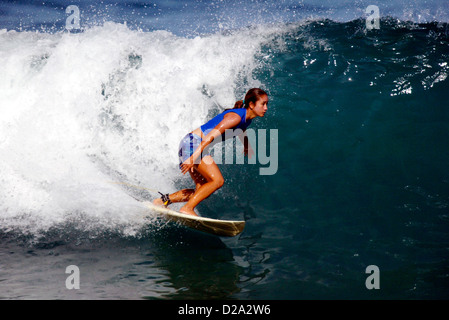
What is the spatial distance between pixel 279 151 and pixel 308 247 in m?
2.65

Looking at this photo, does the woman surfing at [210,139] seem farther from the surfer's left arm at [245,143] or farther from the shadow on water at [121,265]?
the shadow on water at [121,265]

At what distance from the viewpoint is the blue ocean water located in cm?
346

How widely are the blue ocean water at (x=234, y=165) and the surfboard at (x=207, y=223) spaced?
173 mm

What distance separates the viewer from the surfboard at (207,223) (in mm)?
3977

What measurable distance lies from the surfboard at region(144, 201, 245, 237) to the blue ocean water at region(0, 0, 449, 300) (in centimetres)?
17

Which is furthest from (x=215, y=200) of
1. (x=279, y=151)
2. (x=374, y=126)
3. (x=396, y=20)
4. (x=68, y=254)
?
(x=396, y=20)

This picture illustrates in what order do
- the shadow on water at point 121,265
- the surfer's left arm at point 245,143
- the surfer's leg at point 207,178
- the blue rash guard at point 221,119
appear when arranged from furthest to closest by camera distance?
the surfer's left arm at point 245,143, the surfer's leg at point 207,178, the blue rash guard at point 221,119, the shadow on water at point 121,265

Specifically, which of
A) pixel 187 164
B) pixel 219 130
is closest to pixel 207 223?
pixel 187 164

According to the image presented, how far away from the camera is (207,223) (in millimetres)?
4051

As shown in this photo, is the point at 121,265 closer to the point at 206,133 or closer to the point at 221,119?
the point at 206,133

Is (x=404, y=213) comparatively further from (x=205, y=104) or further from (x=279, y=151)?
(x=205, y=104)

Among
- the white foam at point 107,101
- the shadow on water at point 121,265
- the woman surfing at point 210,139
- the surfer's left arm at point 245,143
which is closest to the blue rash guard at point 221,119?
the woman surfing at point 210,139

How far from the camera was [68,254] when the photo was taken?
13.0 ft

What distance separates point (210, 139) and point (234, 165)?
239 centimetres
